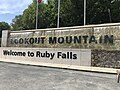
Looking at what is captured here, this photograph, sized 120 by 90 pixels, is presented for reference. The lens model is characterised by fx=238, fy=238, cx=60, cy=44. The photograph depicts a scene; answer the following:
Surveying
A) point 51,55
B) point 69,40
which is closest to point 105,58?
point 69,40

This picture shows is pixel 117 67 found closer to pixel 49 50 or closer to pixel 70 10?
pixel 49 50

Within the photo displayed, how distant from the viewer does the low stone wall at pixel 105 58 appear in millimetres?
17523

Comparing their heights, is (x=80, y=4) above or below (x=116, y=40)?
above

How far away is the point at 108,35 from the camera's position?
1805cm

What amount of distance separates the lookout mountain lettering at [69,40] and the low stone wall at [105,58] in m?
0.79

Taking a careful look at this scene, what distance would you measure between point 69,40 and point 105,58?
3.88m

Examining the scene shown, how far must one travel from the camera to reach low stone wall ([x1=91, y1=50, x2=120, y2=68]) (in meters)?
17.5

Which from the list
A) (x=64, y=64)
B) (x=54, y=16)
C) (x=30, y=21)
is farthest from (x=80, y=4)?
(x=64, y=64)

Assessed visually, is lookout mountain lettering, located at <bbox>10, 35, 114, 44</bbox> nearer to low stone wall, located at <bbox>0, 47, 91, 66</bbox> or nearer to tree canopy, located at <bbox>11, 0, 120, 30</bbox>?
low stone wall, located at <bbox>0, 47, 91, 66</bbox>

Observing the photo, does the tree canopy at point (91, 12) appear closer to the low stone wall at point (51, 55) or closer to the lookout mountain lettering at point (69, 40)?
the lookout mountain lettering at point (69, 40)

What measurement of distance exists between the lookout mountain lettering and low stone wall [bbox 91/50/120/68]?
0.79 metres

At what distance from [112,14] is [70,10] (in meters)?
7.99

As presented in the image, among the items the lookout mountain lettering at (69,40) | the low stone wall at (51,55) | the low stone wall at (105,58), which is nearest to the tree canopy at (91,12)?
the lookout mountain lettering at (69,40)

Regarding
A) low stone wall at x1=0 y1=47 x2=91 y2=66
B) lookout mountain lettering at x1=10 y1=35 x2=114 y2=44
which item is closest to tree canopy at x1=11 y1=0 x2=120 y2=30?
lookout mountain lettering at x1=10 y1=35 x2=114 y2=44
